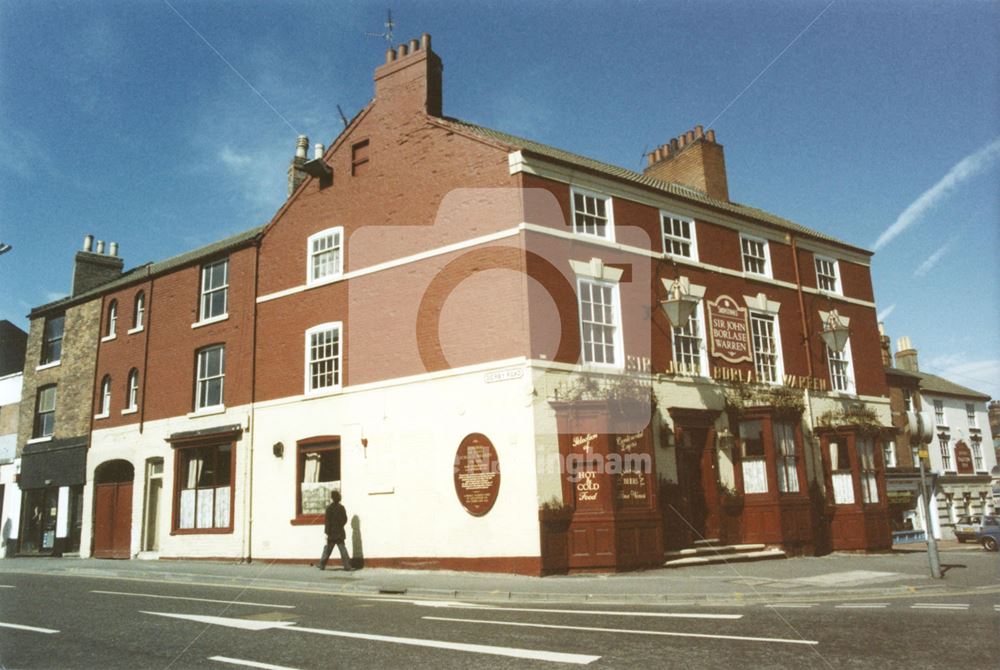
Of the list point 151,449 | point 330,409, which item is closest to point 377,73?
point 330,409

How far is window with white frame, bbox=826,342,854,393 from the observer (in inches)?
893

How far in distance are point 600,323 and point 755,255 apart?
750cm

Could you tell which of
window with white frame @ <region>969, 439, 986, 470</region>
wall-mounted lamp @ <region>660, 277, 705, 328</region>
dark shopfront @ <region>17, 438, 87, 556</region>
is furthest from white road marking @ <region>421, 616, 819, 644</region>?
window with white frame @ <region>969, 439, 986, 470</region>

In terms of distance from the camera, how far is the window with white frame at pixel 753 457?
1859 centimetres

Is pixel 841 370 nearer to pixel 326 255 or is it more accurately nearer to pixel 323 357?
pixel 323 357

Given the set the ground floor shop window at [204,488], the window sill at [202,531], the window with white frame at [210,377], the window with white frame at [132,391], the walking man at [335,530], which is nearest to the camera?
the walking man at [335,530]

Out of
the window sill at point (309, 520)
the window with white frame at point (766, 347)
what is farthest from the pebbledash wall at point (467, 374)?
the window with white frame at point (766, 347)

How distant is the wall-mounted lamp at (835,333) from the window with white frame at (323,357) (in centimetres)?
1437

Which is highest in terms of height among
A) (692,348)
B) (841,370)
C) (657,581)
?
(692,348)

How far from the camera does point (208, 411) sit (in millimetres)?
22141

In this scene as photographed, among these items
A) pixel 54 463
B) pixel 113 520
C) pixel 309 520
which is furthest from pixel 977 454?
pixel 54 463

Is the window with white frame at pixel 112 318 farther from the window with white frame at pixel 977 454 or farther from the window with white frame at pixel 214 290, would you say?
the window with white frame at pixel 977 454

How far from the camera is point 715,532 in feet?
58.7

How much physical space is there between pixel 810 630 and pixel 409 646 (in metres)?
4.51
